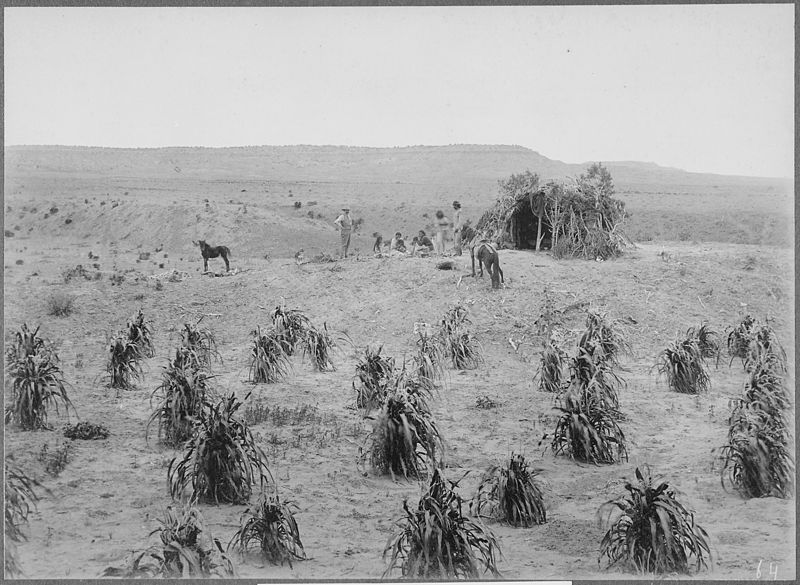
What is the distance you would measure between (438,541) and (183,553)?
165 centimetres

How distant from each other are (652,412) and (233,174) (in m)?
24.4

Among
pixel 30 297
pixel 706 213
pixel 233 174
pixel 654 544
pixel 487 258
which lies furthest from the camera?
pixel 233 174

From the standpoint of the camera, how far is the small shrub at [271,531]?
17.5 feet

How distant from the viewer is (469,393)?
867cm

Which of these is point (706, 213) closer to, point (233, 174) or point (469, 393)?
point (233, 174)

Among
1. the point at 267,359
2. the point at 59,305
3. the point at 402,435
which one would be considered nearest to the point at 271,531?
the point at 402,435

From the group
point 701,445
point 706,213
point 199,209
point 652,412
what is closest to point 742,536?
point 701,445

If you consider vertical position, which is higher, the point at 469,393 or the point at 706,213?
the point at 706,213

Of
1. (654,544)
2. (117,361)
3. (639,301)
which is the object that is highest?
(639,301)

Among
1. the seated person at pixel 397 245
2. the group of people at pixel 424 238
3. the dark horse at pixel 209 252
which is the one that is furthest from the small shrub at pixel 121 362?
the seated person at pixel 397 245

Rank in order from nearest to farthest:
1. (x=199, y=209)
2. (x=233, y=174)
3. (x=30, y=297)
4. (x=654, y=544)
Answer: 1. (x=654, y=544)
2. (x=30, y=297)
3. (x=199, y=209)
4. (x=233, y=174)

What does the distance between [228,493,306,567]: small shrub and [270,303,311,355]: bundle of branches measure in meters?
3.94

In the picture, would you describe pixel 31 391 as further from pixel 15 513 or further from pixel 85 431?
pixel 15 513

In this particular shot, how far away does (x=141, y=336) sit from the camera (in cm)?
891
